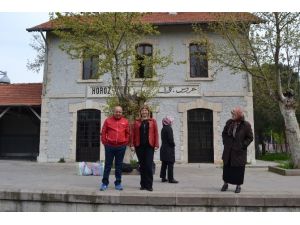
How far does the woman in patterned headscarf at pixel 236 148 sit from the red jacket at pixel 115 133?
2031 mm

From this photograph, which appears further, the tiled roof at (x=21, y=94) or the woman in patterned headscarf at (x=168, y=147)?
the tiled roof at (x=21, y=94)

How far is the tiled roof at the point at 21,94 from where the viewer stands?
16.8 meters

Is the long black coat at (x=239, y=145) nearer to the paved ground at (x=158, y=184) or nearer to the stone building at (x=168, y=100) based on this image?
the paved ground at (x=158, y=184)

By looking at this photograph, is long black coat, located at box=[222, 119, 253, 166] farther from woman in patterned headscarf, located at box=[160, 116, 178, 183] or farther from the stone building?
the stone building

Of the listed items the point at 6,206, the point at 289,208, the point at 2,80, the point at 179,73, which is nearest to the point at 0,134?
the point at 2,80

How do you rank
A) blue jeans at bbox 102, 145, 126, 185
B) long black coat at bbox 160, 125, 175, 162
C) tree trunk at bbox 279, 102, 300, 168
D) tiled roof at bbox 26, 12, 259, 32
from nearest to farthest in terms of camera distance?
blue jeans at bbox 102, 145, 126, 185
long black coat at bbox 160, 125, 175, 162
tree trunk at bbox 279, 102, 300, 168
tiled roof at bbox 26, 12, 259, 32

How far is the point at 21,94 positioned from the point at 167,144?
1171 cm

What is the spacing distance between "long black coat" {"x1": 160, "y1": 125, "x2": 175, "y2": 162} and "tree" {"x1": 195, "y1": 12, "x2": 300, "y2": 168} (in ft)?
16.5

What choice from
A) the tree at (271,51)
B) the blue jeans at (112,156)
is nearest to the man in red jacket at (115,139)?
the blue jeans at (112,156)

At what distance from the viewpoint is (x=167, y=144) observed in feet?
27.6

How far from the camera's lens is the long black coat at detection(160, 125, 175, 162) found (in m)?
8.31

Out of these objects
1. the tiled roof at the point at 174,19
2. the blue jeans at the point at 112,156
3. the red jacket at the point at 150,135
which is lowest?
the blue jeans at the point at 112,156

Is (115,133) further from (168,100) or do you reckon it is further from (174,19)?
(174,19)

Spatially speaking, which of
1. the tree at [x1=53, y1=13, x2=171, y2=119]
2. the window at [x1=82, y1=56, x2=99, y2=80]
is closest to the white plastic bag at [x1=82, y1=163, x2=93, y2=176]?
the tree at [x1=53, y1=13, x2=171, y2=119]
